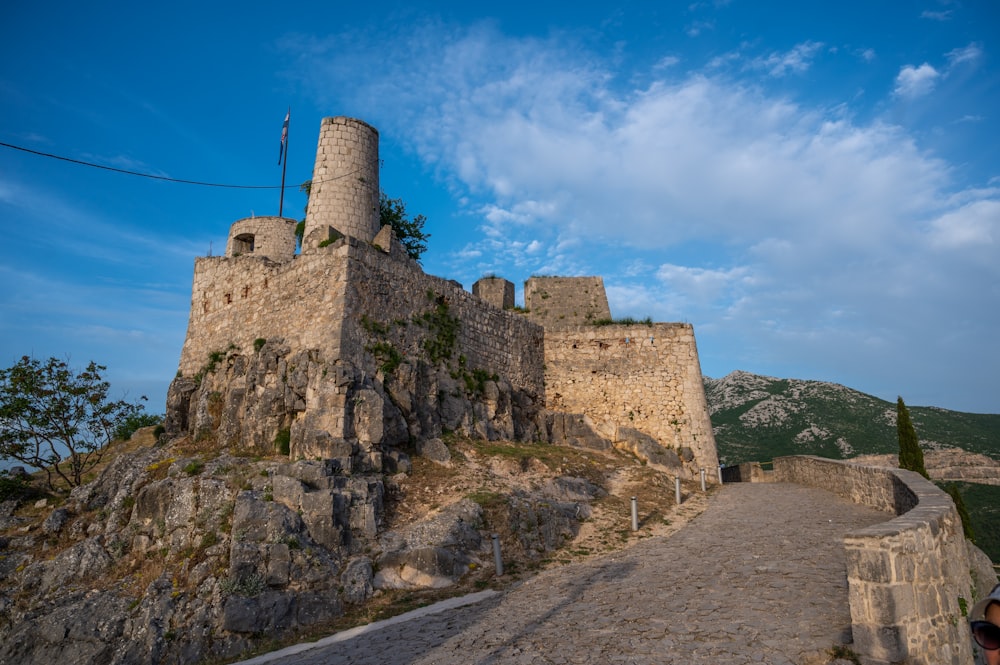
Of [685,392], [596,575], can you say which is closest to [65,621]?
[596,575]

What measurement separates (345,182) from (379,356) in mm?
7211

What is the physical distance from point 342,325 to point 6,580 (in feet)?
33.3

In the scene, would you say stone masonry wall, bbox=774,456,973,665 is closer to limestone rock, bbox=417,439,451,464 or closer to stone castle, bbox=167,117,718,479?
stone castle, bbox=167,117,718,479

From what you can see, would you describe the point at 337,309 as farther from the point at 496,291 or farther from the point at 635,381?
the point at 635,381

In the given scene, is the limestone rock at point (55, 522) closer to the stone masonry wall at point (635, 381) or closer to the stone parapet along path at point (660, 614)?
the stone parapet along path at point (660, 614)

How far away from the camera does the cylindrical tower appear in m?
21.4

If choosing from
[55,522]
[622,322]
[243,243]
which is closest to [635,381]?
[622,322]

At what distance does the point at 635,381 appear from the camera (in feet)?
91.3

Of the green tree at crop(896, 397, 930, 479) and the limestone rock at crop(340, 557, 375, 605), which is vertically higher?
the green tree at crop(896, 397, 930, 479)

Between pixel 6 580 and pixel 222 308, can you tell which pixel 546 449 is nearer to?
pixel 222 308

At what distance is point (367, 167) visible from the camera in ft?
73.0

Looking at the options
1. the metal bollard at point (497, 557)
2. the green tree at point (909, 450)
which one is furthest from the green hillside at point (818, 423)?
the metal bollard at point (497, 557)

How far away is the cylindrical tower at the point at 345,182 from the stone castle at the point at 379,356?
5 cm

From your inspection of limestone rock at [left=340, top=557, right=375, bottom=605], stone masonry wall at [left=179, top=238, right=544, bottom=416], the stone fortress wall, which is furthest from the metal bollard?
the stone fortress wall
